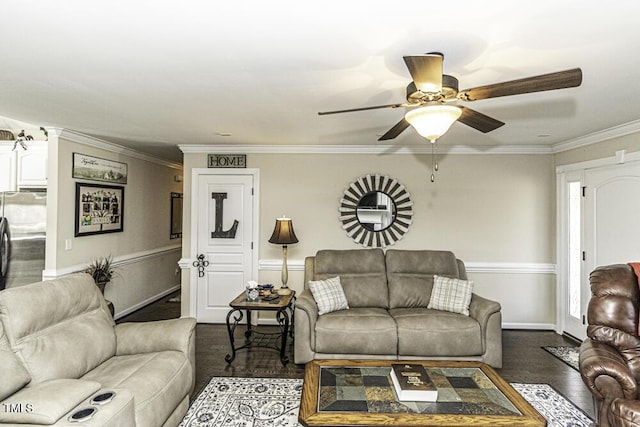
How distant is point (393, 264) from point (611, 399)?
2.37 m

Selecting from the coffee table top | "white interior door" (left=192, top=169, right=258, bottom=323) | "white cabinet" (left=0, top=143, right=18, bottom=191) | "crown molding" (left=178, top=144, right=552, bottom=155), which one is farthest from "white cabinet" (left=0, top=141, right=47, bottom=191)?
the coffee table top

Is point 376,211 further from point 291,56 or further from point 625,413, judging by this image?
point 625,413

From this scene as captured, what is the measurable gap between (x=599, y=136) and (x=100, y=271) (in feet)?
19.9

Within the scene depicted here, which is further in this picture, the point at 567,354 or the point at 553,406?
the point at 567,354

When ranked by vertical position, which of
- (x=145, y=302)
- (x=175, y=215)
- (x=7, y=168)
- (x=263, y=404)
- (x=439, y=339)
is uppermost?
(x=7, y=168)

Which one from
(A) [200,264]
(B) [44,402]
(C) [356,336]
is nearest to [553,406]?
(C) [356,336]

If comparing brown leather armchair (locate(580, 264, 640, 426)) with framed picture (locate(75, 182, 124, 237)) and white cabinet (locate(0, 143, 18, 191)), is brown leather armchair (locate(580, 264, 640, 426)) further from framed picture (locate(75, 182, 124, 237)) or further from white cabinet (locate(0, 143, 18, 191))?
white cabinet (locate(0, 143, 18, 191))

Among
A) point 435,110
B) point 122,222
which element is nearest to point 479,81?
point 435,110

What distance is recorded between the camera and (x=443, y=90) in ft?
6.66

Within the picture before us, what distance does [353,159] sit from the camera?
499cm

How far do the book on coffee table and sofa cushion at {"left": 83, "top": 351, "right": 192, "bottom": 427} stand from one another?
57.3 inches

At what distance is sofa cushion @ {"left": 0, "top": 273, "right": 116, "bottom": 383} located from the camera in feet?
6.77

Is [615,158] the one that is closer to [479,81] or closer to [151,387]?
[479,81]

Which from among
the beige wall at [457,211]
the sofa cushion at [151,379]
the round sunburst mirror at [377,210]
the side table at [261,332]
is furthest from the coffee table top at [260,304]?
the round sunburst mirror at [377,210]
